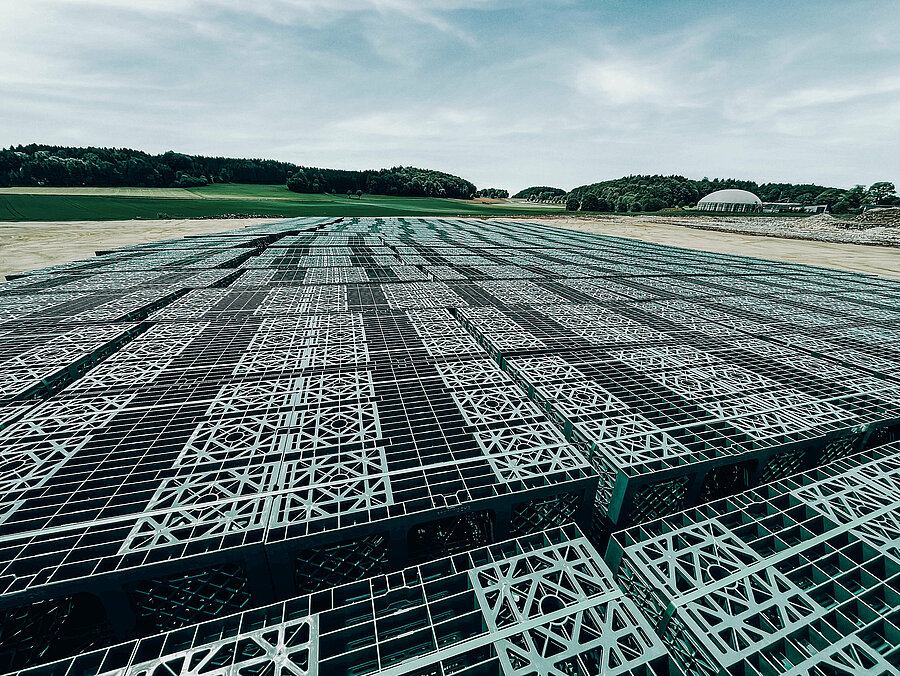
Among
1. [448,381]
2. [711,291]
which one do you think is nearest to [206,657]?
[448,381]

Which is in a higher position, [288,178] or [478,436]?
[288,178]

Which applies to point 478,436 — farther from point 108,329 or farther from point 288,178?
point 288,178

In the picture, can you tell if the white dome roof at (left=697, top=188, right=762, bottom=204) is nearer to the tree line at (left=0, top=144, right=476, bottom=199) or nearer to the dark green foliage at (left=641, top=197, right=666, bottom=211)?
the dark green foliage at (left=641, top=197, right=666, bottom=211)

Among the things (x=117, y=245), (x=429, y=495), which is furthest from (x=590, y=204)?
(x=429, y=495)

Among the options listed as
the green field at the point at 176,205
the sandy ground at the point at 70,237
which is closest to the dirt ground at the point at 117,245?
the sandy ground at the point at 70,237

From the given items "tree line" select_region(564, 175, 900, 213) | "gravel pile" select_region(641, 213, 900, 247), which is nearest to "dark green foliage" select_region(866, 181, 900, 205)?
"tree line" select_region(564, 175, 900, 213)
